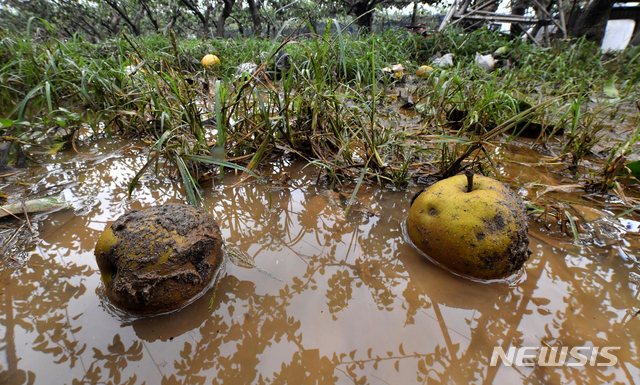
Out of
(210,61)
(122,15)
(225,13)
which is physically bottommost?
(210,61)

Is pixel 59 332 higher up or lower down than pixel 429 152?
higher up

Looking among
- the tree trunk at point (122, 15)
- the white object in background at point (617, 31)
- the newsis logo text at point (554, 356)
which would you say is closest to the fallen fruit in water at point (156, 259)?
the newsis logo text at point (554, 356)

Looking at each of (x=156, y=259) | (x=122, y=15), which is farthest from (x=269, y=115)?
(x=122, y=15)

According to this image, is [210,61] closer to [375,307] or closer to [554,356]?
[375,307]

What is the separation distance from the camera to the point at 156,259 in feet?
3.74

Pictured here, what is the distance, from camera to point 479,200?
132cm

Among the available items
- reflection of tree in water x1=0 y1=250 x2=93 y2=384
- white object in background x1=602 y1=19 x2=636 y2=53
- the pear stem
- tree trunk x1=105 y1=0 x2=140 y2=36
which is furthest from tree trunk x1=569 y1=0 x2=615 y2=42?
tree trunk x1=105 y1=0 x2=140 y2=36

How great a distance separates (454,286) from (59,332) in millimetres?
1605

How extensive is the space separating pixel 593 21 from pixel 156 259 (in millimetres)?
9769

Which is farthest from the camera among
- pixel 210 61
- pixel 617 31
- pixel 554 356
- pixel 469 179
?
pixel 617 31

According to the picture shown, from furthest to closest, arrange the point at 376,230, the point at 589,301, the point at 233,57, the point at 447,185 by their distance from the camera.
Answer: the point at 233,57 < the point at 376,230 < the point at 447,185 < the point at 589,301

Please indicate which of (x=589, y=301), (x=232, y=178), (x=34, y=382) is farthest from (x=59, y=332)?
(x=589, y=301)

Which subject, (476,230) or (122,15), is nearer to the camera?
(476,230)

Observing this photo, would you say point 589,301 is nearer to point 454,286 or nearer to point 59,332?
point 454,286
